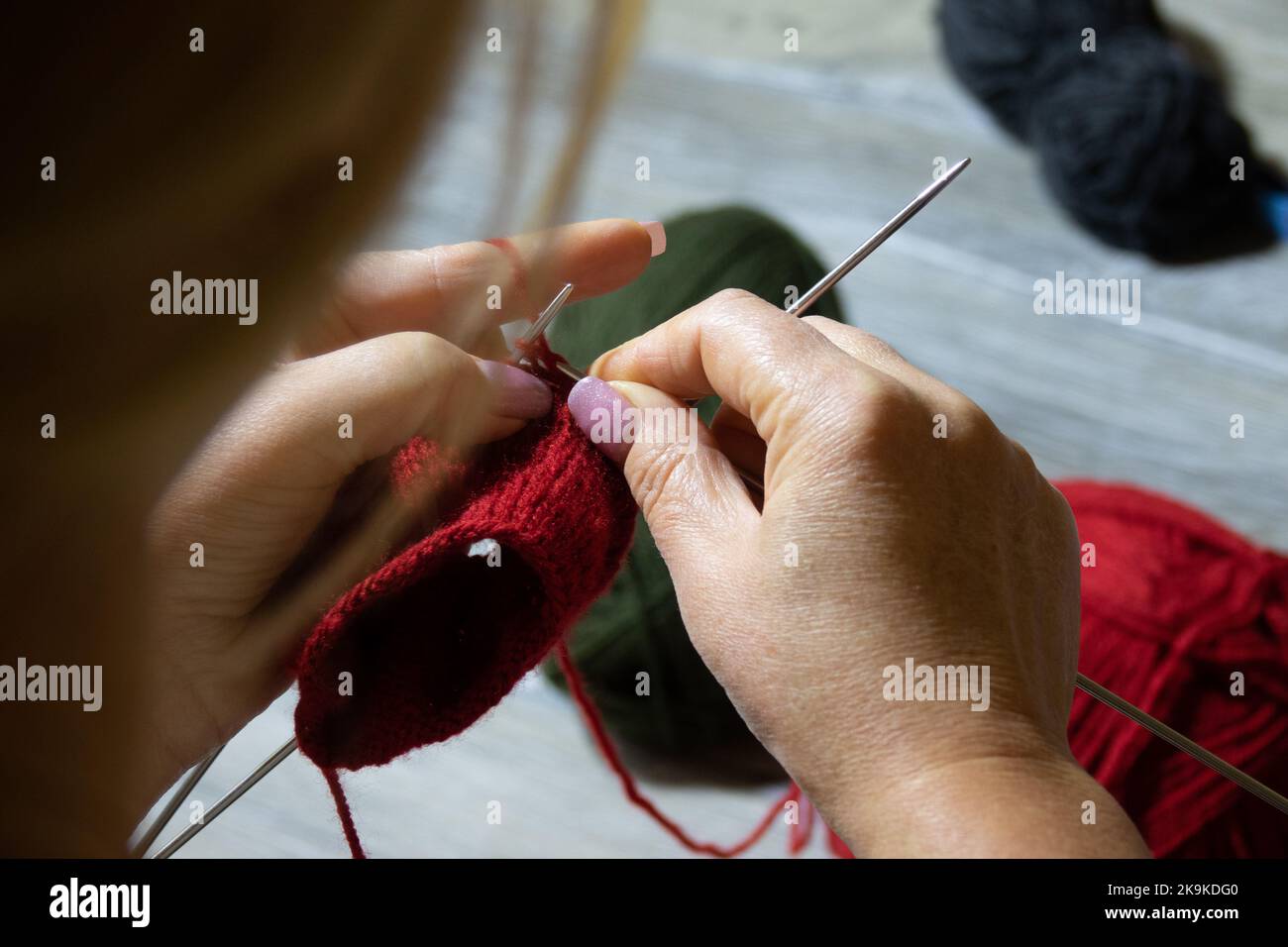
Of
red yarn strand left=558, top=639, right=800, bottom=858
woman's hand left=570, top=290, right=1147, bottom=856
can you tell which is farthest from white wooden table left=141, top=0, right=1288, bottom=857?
woman's hand left=570, top=290, right=1147, bottom=856

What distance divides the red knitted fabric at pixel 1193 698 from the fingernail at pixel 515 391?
0.51 metres

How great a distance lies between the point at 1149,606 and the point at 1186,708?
0.27 ft

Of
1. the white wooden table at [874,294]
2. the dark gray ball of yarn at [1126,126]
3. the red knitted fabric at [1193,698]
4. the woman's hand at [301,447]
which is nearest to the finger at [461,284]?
the woman's hand at [301,447]

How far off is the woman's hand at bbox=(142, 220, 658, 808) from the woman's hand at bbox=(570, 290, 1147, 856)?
152 millimetres

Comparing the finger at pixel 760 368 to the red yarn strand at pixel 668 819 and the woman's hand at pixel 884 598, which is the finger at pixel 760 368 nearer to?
the woman's hand at pixel 884 598

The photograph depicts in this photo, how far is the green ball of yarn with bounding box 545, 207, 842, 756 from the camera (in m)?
1.00

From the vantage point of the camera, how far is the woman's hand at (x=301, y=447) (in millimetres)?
638

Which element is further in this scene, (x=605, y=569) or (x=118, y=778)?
(x=605, y=569)

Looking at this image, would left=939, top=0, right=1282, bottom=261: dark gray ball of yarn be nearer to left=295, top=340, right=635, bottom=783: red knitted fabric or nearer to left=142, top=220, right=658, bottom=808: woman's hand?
left=142, top=220, right=658, bottom=808: woman's hand

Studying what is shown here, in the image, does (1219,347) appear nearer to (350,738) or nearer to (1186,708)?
(1186,708)

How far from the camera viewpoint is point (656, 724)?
1.03 meters

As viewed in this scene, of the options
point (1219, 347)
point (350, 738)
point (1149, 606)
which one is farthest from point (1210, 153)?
point (350, 738)
